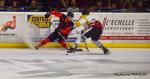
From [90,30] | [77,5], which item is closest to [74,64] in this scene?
[90,30]

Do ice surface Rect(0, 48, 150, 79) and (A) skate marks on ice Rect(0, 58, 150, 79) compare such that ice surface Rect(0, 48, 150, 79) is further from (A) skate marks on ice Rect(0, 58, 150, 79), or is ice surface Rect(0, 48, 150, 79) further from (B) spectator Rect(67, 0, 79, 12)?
(B) spectator Rect(67, 0, 79, 12)

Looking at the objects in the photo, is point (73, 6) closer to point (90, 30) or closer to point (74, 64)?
point (90, 30)

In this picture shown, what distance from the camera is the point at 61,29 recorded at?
1211 cm

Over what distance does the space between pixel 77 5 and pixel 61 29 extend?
127 centimetres

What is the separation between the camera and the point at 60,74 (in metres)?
8.34

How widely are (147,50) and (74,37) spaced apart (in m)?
1.98

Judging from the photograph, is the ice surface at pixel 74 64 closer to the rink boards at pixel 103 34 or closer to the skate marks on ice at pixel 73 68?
the skate marks on ice at pixel 73 68

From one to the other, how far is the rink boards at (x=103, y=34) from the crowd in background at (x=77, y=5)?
0.18m

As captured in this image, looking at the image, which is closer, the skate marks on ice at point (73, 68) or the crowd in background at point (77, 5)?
the skate marks on ice at point (73, 68)

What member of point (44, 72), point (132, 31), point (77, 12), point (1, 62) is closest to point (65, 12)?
point (77, 12)

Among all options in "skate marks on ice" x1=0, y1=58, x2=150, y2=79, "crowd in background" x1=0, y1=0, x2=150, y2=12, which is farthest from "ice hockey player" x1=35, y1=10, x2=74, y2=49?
"skate marks on ice" x1=0, y1=58, x2=150, y2=79

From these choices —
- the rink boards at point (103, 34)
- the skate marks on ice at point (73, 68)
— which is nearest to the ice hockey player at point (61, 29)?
the rink boards at point (103, 34)

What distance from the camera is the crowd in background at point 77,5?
12.4m

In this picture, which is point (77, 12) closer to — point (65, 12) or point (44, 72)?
point (65, 12)
